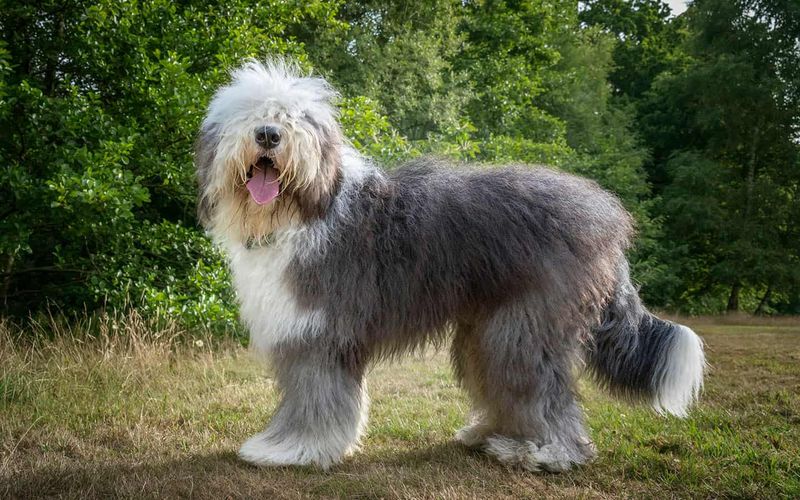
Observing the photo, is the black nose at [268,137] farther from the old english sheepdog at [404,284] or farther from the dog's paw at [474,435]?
the dog's paw at [474,435]

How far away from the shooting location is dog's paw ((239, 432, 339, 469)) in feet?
11.7

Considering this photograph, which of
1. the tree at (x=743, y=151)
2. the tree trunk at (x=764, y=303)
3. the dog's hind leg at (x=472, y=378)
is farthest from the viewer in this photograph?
the tree trunk at (x=764, y=303)

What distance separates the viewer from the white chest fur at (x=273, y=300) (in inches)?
138

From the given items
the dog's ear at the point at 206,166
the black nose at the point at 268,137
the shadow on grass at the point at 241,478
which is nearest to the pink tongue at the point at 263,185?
the black nose at the point at 268,137

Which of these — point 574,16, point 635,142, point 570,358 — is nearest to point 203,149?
point 570,358

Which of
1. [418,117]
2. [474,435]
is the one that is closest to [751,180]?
[418,117]

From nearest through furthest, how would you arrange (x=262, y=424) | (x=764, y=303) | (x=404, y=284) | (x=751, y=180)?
1. (x=404, y=284)
2. (x=262, y=424)
3. (x=751, y=180)
4. (x=764, y=303)

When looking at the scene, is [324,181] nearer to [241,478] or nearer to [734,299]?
[241,478]

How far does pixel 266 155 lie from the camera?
333 centimetres

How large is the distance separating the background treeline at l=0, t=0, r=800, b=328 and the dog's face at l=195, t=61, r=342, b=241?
241 centimetres

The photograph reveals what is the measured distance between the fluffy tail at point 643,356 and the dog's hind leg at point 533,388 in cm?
26

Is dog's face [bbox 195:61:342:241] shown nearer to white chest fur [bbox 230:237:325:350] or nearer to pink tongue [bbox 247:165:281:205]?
pink tongue [bbox 247:165:281:205]

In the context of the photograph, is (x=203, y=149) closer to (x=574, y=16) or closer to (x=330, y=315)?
(x=330, y=315)

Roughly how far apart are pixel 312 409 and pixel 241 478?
481mm
